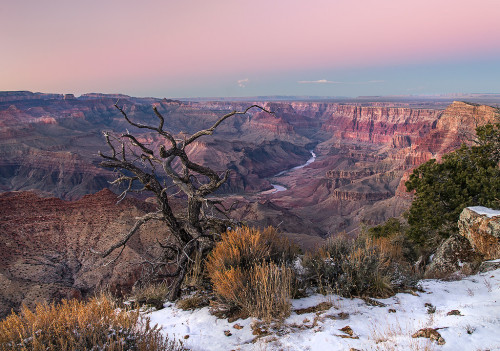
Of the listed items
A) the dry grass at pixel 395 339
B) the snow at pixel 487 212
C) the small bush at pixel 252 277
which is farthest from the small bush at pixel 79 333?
the snow at pixel 487 212

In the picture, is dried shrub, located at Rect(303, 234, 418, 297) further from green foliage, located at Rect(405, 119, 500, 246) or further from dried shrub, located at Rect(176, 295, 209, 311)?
green foliage, located at Rect(405, 119, 500, 246)

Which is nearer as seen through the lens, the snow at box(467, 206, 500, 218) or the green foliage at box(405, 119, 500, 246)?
the snow at box(467, 206, 500, 218)

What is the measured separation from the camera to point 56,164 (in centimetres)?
8494

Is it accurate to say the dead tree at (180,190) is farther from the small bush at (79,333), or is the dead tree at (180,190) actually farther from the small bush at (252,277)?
the small bush at (79,333)

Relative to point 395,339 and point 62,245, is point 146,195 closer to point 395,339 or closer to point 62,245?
point 62,245

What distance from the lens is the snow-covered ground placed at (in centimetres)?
353

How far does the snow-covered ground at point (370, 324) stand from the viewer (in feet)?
11.6

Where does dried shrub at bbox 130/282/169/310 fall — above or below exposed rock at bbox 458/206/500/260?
below

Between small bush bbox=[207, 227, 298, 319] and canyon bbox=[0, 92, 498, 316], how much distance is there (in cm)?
167

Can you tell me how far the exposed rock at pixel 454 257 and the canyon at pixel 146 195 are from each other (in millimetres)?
3665

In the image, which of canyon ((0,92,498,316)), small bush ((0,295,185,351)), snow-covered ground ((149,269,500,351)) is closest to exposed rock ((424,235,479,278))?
snow-covered ground ((149,269,500,351))

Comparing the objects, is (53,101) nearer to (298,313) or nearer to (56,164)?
(56,164)

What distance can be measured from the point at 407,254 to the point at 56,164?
94.8 m

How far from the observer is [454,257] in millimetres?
8000
